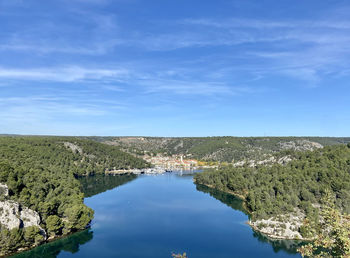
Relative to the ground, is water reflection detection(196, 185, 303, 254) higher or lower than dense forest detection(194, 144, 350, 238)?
lower

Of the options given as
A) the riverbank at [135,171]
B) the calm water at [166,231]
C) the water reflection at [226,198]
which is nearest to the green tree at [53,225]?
the calm water at [166,231]

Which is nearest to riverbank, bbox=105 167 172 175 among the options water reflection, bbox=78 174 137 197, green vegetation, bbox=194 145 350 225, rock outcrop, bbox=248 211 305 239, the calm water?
water reflection, bbox=78 174 137 197

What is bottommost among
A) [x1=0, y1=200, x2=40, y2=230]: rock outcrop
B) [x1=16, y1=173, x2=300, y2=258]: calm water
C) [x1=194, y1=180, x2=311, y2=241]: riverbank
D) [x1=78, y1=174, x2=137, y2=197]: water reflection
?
[x1=78, y1=174, x2=137, y2=197]: water reflection

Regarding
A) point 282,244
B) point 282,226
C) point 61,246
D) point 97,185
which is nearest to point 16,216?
point 61,246

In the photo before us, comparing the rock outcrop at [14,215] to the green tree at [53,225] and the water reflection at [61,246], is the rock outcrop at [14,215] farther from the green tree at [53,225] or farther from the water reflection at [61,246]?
the water reflection at [61,246]

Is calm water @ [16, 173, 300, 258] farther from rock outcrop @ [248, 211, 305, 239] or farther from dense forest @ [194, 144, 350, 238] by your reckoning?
dense forest @ [194, 144, 350, 238]

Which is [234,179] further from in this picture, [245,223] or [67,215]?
[67,215]

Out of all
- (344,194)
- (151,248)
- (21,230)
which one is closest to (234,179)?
(344,194)

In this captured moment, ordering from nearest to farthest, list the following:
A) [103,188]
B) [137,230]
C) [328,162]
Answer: [137,230] → [328,162] → [103,188]
